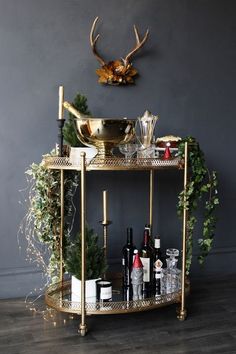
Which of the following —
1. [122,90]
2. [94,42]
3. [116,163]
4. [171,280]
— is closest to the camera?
[116,163]

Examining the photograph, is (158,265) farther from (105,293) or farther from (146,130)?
(146,130)

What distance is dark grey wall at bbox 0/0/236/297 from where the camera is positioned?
2707 mm

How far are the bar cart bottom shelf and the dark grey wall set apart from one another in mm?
395

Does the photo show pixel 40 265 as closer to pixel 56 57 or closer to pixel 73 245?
pixel 73 245

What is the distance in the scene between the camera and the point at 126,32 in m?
2.89

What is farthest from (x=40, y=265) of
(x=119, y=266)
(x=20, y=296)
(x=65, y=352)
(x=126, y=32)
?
(x=126, y=32)

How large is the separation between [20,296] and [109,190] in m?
0.81

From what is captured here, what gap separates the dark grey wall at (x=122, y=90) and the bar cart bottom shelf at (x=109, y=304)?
0.39 m

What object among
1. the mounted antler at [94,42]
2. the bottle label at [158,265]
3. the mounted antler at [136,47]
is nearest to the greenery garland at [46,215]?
the bottle label at [158,265]

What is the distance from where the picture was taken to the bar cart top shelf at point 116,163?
2.20 metres

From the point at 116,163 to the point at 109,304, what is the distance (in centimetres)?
67

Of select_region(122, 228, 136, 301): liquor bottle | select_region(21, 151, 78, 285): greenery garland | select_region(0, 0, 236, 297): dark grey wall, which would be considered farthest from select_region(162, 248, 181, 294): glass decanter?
select_region(21, 151, 78, 285): greenery garland

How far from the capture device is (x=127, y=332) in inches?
89.6

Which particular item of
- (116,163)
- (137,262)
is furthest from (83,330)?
(116,163)
